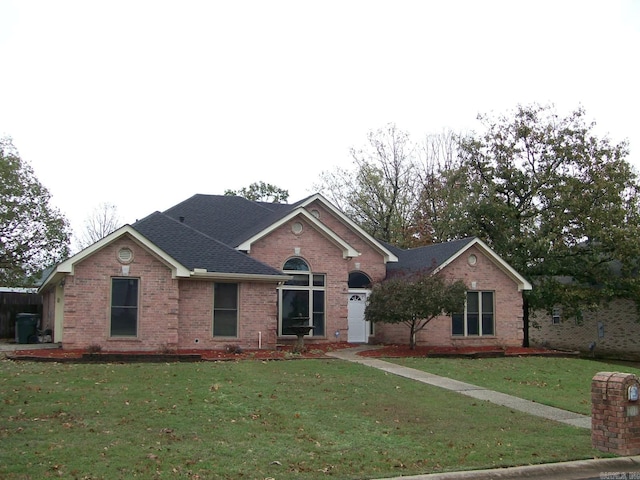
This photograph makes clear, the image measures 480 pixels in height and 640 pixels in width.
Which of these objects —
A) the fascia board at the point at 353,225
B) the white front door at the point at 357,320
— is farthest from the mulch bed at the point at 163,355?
the fascia board at the point at 353,225

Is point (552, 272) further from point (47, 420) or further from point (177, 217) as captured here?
point (47, 420)

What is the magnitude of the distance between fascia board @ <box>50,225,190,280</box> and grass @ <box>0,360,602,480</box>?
4747 millimetres

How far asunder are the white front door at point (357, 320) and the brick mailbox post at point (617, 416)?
16985 mm

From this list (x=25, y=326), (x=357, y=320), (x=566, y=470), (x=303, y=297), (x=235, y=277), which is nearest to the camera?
(x=566, y=470)

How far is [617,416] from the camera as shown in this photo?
32.4ft

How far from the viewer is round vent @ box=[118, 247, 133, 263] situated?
20812 mm

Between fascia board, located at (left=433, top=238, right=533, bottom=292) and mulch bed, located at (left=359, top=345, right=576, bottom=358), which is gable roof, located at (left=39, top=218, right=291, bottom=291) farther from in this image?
fascia board, located at (left=433, top=238, right=533, bottom=292)

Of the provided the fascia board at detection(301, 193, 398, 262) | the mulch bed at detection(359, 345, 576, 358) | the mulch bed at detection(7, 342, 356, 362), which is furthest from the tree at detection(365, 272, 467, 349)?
the fascia board at detection(301, 193, 398, 262)

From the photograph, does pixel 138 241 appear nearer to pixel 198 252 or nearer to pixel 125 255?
pixel 125 255

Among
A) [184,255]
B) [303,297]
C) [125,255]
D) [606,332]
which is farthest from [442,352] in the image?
[606,332]

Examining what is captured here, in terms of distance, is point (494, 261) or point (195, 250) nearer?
point (195, 250)

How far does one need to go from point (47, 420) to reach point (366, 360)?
11387mm

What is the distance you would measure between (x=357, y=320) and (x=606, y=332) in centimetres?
1686

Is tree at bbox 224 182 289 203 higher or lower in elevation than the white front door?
higher
